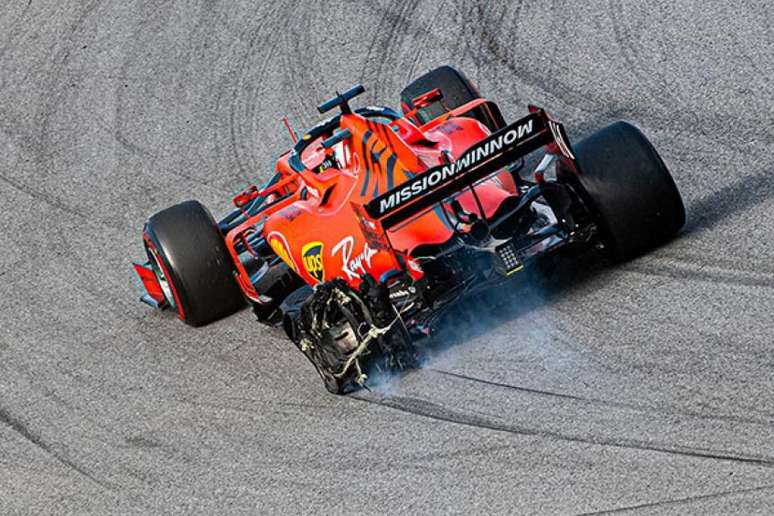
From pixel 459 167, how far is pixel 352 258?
4.52 feet

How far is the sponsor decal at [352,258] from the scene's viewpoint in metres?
10.8

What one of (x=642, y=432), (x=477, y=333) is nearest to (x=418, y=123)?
(x=477, y=333)

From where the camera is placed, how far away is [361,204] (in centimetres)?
1085

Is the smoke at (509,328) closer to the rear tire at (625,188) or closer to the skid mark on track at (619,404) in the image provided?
the skid mark on track at (619,404)

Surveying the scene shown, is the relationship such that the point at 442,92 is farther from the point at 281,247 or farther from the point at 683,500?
the point at 683,500

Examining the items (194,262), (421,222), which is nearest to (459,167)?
(421,222)

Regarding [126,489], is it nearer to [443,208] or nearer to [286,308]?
[286,308]

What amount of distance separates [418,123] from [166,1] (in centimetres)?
722

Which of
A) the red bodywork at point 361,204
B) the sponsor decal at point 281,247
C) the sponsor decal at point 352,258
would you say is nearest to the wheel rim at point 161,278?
the red bodywork at point 361,204

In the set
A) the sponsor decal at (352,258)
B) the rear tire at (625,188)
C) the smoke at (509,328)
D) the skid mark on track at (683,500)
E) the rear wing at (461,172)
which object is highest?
the rear wing at (461,172)

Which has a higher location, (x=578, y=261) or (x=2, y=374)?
(x=2, y=374)

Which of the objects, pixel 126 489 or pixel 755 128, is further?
pixel 755 128

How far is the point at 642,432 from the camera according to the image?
29.6 ft

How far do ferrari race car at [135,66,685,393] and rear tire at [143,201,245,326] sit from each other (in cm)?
6
